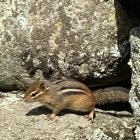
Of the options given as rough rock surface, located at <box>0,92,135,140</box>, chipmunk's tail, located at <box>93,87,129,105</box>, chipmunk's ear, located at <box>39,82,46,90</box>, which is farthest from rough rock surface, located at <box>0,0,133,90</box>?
rough rock surface, located at <box>0,92,135,140</box>

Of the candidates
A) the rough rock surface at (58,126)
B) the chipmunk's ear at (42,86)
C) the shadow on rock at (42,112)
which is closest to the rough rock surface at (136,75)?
the rough rock surface at (58,126)

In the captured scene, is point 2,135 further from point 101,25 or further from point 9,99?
point 101,25

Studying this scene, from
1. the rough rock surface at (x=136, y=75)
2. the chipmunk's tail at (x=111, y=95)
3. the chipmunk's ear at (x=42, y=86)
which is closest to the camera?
the rough rock surface at (x=136, y=75)

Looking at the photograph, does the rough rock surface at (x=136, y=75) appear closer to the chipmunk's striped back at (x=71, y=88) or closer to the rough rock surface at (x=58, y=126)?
the rough rock surface at (x=58, y=126)

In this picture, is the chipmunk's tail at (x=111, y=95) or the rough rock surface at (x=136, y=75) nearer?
the rough rock surface at (x=136, y=75)

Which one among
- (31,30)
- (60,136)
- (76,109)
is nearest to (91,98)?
(76,109)

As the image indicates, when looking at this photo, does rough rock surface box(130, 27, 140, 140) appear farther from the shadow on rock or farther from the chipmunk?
the shadow on rock
